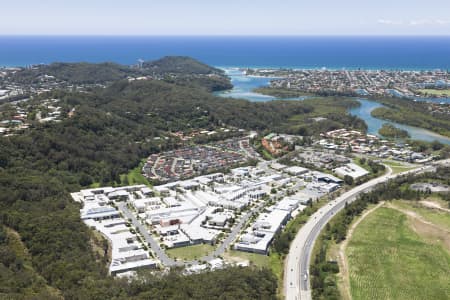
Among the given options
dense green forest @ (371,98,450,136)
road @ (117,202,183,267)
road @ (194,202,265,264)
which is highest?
dense green forest @ (371,98,450,136)

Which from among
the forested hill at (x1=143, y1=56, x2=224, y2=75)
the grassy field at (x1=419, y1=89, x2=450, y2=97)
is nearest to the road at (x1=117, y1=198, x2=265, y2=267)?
the grassy field at (x1=419, y1=89, x2=450, y2=97)

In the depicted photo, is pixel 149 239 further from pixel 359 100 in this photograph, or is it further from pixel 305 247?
pixel 359 100

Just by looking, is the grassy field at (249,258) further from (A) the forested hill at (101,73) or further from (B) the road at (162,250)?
(A) the forested hill at (101,73)

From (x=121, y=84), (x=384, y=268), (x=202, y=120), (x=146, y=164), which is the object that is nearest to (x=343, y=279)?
(x=384, y=268)

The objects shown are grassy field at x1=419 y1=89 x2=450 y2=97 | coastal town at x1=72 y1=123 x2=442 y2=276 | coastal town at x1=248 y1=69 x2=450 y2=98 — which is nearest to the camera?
coastal town at x1=72 y1=123 x2=442 y2=276

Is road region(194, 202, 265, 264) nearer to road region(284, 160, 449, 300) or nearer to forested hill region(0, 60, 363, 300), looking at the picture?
road region(284, 160, 449, 300)

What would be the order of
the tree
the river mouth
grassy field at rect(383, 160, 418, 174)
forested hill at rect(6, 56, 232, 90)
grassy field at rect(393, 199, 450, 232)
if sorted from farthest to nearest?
forested hill at rect(6, 56, 232, 90)
the river mouth
grassy field at rect(383, 160, 418, 174)
the tree
grassy field at rect(393, 199, 450, 232)

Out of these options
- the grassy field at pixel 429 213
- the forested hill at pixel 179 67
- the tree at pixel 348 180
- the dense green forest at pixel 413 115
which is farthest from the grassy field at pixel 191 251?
the forested hill at pixel 179 67

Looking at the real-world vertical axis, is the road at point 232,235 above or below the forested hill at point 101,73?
below
